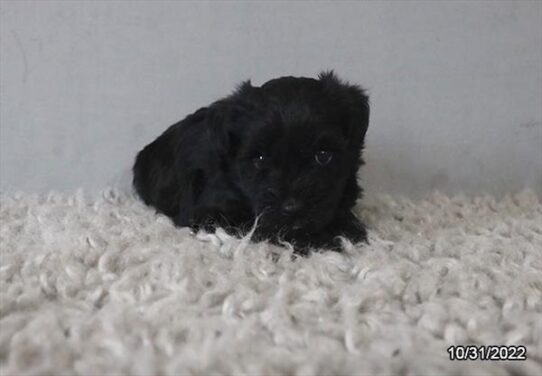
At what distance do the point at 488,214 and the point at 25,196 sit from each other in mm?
1218

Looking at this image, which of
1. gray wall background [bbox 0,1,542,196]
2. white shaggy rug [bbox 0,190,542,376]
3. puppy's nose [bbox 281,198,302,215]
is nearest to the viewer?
white shaggy rug [bbox 0,190,542,376]

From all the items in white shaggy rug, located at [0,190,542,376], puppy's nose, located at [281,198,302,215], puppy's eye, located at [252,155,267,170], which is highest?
puppy's eye, located at [252,155,267,170]

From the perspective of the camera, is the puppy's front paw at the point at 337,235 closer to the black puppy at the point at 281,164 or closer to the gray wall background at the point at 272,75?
the black puppy at the point at 281,164

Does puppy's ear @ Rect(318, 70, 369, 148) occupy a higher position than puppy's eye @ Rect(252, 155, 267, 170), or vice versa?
puppy's ear @ Rect(318, 70, 369, 148)

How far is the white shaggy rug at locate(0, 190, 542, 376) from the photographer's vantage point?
27.5 inches

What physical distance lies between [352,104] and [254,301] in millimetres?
551

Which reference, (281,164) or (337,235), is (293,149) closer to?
(281,164)

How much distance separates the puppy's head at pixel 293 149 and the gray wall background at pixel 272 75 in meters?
0.50

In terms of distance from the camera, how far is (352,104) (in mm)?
1272

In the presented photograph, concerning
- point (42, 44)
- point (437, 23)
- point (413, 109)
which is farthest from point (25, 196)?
point (437, 23)

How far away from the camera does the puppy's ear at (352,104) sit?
4.15 feet
